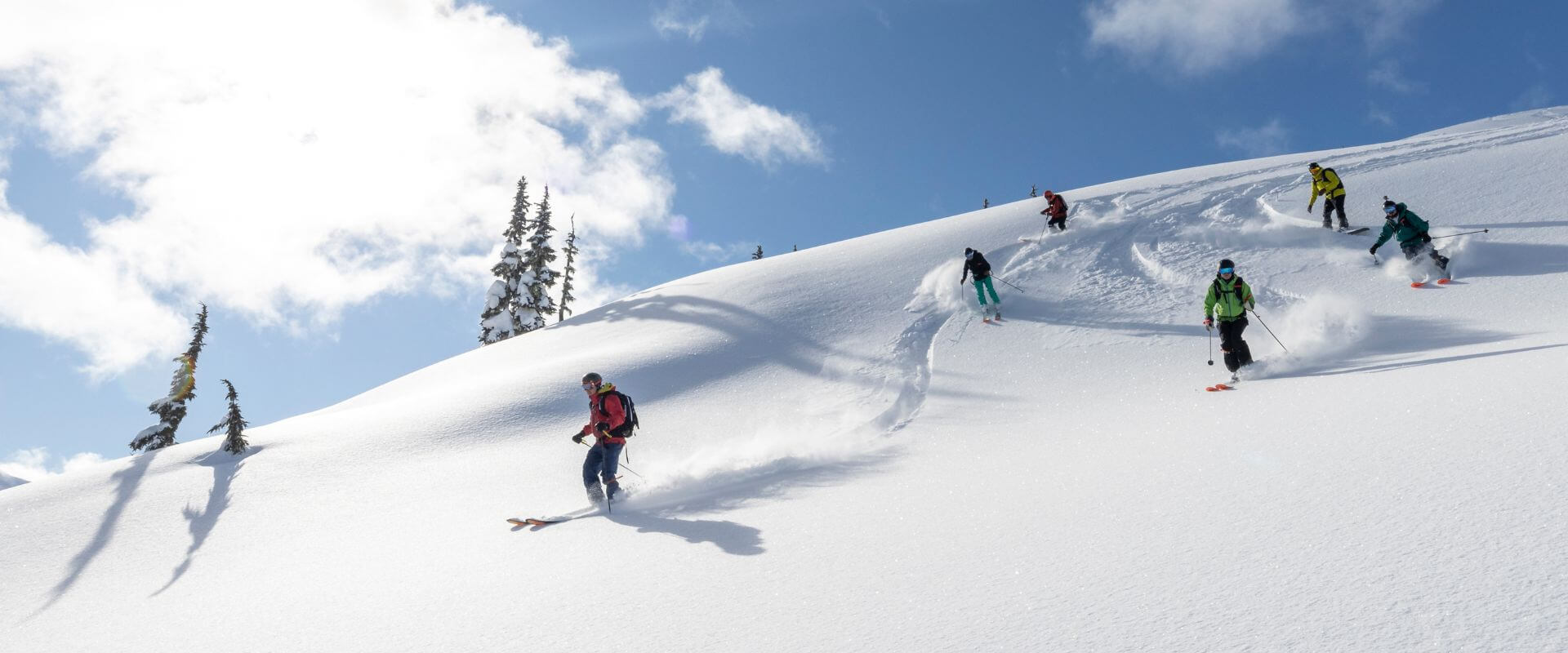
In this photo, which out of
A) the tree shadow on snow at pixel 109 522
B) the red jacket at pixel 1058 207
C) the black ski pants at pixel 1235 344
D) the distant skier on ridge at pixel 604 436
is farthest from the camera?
the red jacket at pixel 1058 207

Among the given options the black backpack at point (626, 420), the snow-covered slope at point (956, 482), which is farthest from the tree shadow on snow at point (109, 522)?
the black backpack at point (626, 420)

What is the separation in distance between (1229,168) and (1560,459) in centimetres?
2410

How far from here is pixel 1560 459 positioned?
3684mm

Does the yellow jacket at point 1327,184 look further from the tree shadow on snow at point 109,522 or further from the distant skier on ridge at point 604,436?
the tree shadow on snow at point 109,522

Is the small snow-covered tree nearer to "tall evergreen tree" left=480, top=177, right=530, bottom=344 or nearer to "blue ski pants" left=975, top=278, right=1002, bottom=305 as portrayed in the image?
"blue ski pants" left=975, top=278, right=1002, bottom=305

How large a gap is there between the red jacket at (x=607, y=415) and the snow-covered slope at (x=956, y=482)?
0.72 m

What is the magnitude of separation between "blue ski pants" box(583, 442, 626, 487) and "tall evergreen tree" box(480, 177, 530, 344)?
2995cm

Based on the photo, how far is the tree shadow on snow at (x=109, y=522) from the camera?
7.67 m

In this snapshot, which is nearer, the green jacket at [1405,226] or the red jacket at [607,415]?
the red jacket at [607,415]

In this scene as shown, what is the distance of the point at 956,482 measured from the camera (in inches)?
255

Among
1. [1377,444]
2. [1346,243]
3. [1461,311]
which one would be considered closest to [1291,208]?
[1346,243]

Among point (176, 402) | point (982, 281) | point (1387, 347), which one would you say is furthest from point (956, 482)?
point (176, 402)

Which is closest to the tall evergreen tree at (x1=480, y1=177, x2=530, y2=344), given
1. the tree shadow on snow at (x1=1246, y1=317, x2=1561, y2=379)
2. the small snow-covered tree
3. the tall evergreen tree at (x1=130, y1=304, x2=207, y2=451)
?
the tall evergreen tree at (x1=130, y1=304, x2=207, y2=451)

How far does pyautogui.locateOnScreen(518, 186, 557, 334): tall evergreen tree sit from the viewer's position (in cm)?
3778
